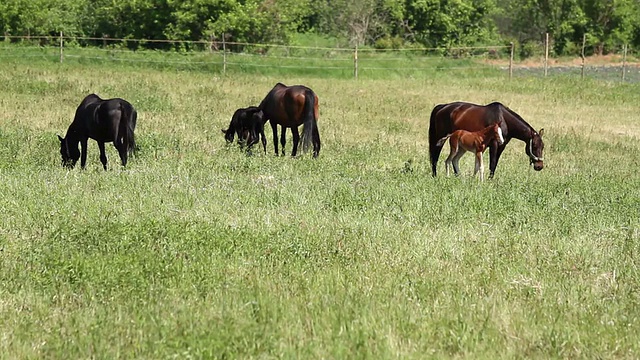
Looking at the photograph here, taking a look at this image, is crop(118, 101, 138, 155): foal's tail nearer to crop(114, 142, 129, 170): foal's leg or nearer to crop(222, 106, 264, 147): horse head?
crop(114, 142, 129, 170): foal's leg

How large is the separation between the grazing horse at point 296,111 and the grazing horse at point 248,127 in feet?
0.62

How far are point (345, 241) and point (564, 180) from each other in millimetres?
6535

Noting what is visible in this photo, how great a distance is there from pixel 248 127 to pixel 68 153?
4515 millimetres

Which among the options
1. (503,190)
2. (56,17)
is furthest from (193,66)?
(503,190)

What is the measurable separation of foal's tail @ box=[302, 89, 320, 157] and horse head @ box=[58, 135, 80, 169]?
4.18m

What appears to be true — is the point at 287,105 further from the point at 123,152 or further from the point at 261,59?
the point at 261,59

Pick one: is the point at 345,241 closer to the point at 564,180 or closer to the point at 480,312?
the point at 480,312

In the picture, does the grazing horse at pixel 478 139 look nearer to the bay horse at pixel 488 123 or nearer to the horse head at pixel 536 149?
the bay horse at pixel 488 123

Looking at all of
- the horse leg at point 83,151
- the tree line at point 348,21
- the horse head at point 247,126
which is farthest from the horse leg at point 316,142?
the tree line at point 348,21

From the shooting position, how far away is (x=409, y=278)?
6.78 metres

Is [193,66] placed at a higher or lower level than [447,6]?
lower

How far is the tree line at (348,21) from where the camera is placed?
1665 inches

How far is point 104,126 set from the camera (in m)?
13.0

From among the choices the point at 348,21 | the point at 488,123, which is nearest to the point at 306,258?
the point at 488,123
